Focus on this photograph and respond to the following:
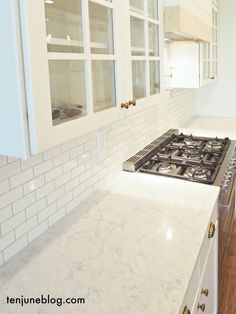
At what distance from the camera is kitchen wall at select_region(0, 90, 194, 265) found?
47.6 inches

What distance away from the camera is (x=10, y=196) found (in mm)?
1207

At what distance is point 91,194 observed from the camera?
5.85 ft

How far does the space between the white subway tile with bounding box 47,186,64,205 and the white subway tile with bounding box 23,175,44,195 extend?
0.30ft

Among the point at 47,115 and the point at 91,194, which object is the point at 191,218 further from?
the point at 47,115

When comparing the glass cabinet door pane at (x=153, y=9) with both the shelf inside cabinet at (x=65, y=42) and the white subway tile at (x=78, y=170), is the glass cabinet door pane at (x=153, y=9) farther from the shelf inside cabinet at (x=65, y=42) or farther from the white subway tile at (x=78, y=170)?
the white subway tile at (x=78, y=170)

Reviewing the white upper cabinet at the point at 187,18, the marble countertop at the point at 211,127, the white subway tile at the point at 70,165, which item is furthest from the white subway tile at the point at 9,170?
the marble countertop at the point at 211,127

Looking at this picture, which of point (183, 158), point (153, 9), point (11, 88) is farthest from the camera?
point (183, 158)

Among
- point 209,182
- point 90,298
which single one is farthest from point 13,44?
point 209,182

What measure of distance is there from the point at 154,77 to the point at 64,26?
81 centimetres

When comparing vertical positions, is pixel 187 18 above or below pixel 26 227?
above

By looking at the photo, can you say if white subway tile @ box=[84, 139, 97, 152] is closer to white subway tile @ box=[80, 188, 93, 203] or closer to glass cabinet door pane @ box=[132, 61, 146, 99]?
white subway tile @ box=[80, 188, 93, 203]

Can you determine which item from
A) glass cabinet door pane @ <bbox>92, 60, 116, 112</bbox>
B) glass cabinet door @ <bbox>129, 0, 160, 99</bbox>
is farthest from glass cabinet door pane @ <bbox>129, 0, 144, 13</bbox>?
glass cabinet door pane @ <bbox>92, 60, 116, 112</bbox>

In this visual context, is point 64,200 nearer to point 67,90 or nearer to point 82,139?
point 82,139

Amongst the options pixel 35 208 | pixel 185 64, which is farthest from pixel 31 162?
pixel 185 64
